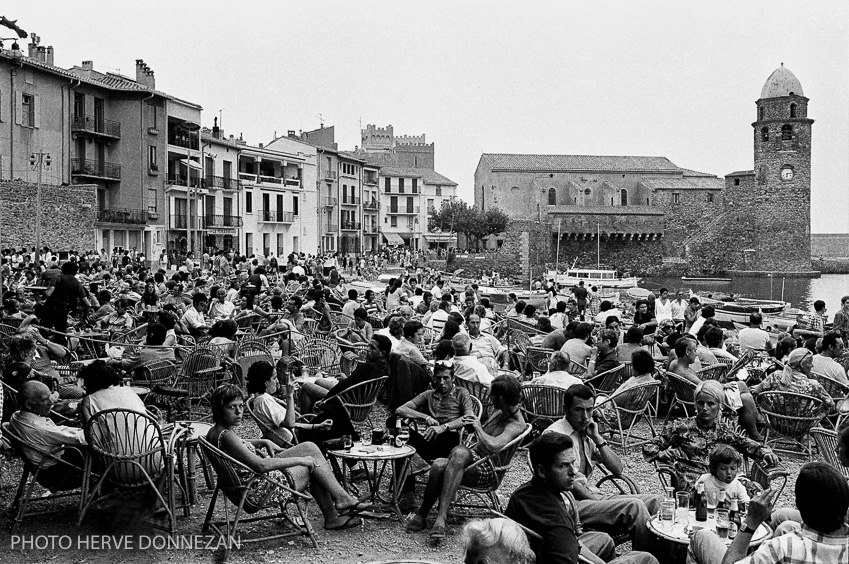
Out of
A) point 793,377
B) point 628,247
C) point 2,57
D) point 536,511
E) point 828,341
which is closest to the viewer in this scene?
point 536,511

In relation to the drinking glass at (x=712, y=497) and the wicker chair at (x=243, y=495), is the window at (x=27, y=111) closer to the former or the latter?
the wicker chair at (x=243, y=495)

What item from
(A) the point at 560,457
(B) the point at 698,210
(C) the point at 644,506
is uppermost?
(B) the point at 698,210

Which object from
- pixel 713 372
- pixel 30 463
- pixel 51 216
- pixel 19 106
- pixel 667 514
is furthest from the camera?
pixel 19 106

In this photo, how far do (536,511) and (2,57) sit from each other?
111ft

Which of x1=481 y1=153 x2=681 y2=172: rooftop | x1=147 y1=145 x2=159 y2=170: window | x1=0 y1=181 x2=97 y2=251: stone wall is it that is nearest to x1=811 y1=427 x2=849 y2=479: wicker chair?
x1=0 y1=181 x2=97 y2=251: stone wall

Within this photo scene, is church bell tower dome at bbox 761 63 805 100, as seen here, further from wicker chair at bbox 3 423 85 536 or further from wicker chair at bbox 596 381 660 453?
wicker chair at bbox 3 423 85 536

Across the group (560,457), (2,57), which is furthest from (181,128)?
(560,457)

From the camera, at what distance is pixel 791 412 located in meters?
7.35

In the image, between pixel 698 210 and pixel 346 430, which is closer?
pixel 346 430

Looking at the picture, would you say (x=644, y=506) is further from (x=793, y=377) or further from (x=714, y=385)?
(x=793, y=377)

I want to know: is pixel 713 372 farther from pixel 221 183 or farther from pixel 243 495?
pixel 221 183

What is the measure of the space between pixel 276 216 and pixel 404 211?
25.1m

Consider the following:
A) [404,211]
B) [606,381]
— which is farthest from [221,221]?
[606,381]

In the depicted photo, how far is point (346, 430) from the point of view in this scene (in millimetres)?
6203
